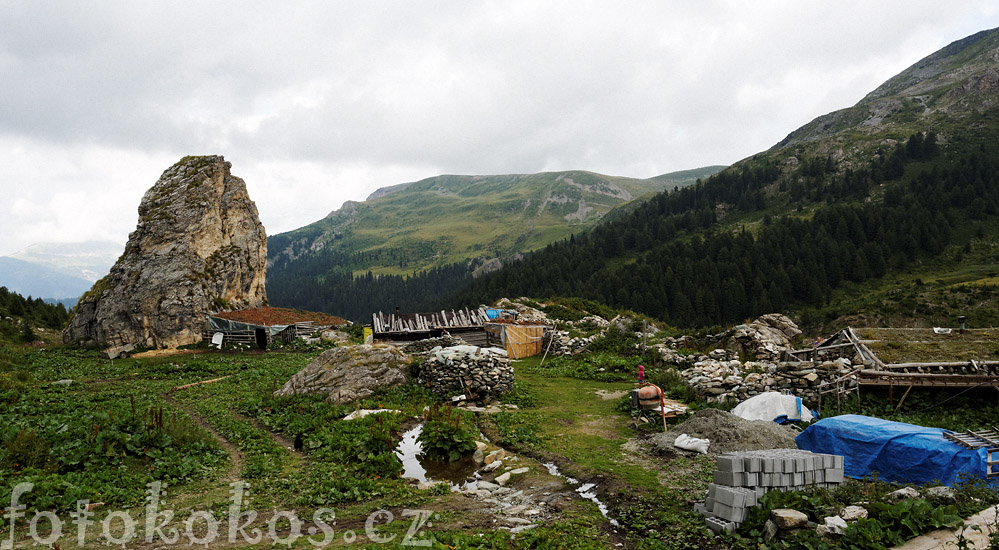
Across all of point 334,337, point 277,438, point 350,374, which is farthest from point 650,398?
point 334,337

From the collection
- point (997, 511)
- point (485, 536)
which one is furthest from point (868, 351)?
point (485, 536)

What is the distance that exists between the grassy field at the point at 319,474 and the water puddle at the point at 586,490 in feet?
0.33

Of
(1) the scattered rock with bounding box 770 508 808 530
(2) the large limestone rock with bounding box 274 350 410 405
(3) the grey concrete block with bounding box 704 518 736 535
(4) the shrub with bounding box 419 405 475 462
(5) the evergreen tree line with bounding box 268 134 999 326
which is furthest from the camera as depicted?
(5) the evergreen tree line with bounding box 268 134 999 326

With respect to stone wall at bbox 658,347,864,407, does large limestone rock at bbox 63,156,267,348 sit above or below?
above

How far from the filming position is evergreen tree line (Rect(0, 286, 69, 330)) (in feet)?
158

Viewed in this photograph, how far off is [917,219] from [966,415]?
106 metres

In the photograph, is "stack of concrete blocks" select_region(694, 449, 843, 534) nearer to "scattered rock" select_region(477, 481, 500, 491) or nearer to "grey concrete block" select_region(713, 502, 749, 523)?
"grey concrete block" select_region(713, 502, 749, 523)

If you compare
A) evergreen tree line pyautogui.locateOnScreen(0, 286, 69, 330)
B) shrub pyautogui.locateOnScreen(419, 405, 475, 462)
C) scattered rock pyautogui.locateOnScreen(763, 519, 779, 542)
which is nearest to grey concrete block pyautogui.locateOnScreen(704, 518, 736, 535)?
scattered rock pyautogui.locateOnScreen(763, 519, 779, 542)

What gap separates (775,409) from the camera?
53.0 feet

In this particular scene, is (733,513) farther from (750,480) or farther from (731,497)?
(750,480)

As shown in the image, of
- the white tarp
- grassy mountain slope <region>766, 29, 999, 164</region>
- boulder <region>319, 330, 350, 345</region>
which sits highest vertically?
grassy mountain slope <region>766, 29, 999, 164</region>

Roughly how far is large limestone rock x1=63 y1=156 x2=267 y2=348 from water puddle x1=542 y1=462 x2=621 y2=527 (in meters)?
44.0

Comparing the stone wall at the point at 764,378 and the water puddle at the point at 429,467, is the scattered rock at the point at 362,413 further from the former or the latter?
the stone wall at the point at 764,378

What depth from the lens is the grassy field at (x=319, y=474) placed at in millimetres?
8305
